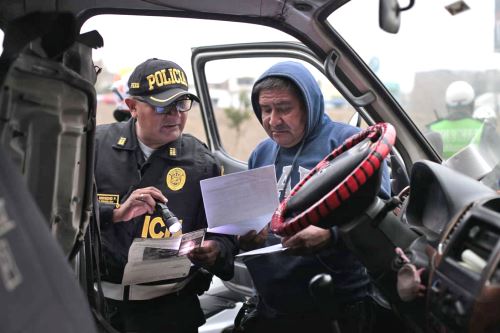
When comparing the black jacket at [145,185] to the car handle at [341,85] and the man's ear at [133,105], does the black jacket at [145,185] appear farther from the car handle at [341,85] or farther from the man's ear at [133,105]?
the car handle at [341,85]

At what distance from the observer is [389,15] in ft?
6.18

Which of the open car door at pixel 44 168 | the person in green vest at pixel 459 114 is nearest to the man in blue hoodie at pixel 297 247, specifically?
the open car door at pixel 44 168

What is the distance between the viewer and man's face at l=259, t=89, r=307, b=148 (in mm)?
2523

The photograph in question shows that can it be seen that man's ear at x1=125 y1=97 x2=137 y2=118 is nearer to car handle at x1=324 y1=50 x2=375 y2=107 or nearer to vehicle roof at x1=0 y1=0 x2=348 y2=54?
vehicle roof at x1=0 y1=0 x2=348 y2=54

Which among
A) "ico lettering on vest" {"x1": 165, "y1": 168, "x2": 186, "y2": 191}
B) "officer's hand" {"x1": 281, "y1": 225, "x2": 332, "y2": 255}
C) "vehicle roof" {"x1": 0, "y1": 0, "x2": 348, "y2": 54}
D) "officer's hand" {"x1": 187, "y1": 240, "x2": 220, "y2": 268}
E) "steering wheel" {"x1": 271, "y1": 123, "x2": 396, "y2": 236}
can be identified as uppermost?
"vehicle roof" {"x1": 0, "y1": 0, "x2": 348, "y2": 54}

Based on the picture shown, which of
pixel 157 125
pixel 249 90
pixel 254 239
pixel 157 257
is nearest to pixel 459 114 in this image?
pixel 249 90

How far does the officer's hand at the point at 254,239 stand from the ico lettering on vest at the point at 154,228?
33cm

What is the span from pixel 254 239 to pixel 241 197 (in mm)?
260

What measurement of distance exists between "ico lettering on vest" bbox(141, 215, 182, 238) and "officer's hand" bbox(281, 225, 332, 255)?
0.71 metres

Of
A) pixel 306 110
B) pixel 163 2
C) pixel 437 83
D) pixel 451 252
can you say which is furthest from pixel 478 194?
pixel 437 83

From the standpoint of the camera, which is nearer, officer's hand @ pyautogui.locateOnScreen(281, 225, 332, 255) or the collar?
officer's hand @ pyautogui.locateOnScreen(281, 225, 332, 255)

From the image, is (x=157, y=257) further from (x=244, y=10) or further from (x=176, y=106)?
(x=244, y=10)

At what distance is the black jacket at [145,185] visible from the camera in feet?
8.52

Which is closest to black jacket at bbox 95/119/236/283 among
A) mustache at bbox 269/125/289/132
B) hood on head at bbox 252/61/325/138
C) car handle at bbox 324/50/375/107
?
mustache at bbox 269/125/289/132
